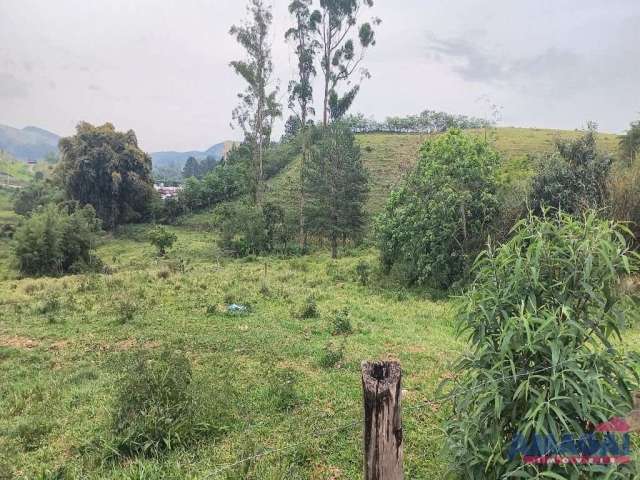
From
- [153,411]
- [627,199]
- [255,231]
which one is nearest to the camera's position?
[153,411]

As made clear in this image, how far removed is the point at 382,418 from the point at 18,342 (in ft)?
32.8

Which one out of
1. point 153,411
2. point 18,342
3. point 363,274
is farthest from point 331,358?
point 363,274

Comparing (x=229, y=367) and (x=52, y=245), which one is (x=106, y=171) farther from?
(x=229, y=367)

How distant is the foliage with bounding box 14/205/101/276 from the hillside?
16.5 m

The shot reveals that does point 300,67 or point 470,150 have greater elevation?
Answer: point 300,67

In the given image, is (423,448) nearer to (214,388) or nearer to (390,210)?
(214,388)

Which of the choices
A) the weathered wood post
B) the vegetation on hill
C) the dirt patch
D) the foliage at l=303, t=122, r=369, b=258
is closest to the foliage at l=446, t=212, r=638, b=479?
the vegetation on hill

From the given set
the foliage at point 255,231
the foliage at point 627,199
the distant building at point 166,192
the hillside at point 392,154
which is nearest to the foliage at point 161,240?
the foliage at point 255,231

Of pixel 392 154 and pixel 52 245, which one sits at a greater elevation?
pixel 392 154

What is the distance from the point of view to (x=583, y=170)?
43.2ft

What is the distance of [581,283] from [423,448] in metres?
2.95

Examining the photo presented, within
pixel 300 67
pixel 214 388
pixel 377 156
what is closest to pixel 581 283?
pixel 214 388

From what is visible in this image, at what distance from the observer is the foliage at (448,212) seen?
46.2ft

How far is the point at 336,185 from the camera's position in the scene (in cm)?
2530
